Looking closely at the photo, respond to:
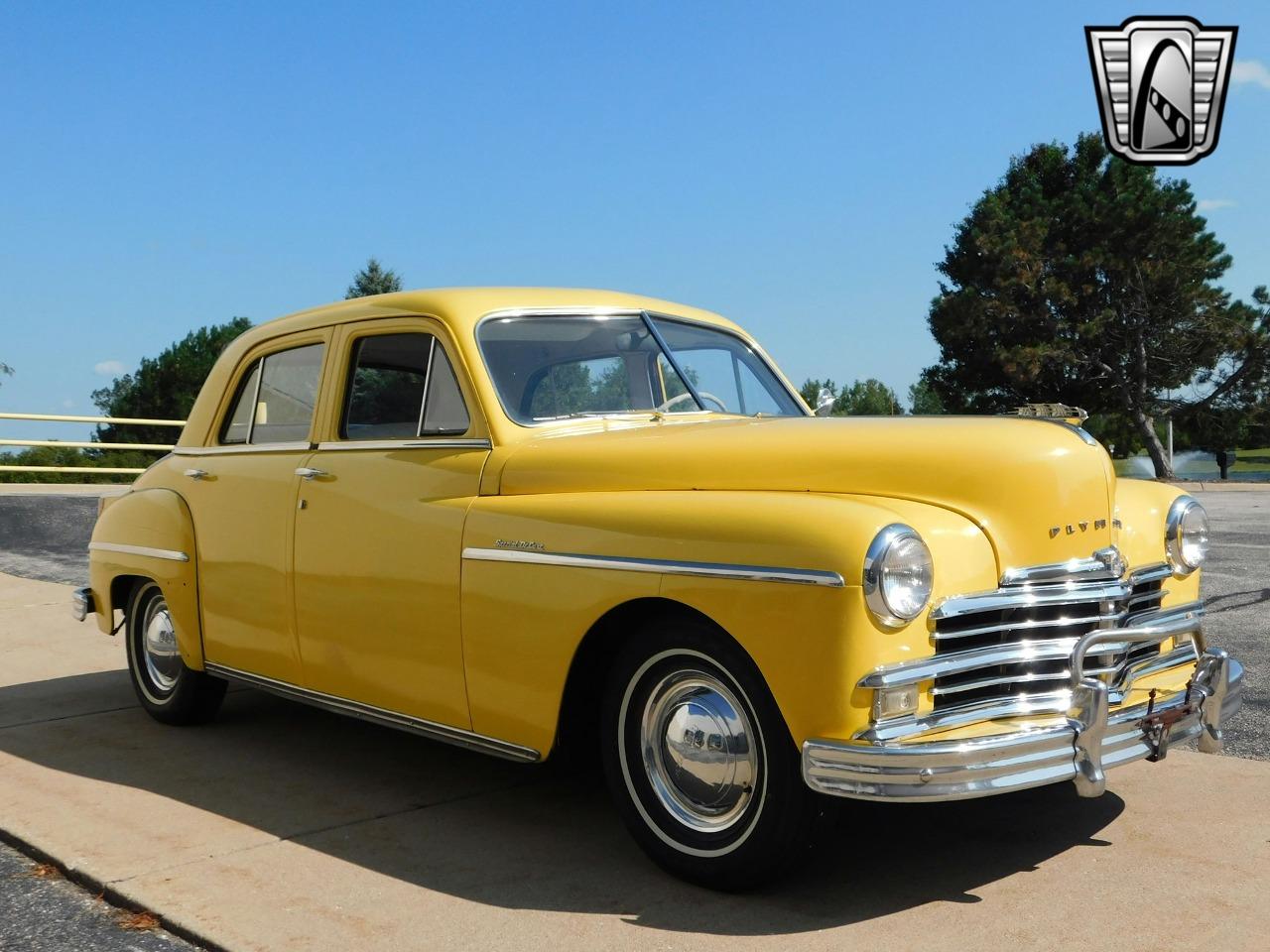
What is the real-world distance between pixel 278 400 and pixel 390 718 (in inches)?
65.8

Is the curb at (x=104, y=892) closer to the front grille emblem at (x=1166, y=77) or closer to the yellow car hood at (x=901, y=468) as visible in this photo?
the yellow car hood at (x=901, y=468)

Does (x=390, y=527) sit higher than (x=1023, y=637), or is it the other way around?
(x=390, y=527)

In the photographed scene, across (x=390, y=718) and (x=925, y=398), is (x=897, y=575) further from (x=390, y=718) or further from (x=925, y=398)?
(x=925, y=398)

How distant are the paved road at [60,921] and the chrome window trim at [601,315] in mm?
1951

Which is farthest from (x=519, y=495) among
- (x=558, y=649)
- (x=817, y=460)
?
(x=817, y=460)

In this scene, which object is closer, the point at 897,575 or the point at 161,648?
the point at 897,575

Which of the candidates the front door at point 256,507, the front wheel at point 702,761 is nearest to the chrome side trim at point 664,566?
the front wheel at point 702,761

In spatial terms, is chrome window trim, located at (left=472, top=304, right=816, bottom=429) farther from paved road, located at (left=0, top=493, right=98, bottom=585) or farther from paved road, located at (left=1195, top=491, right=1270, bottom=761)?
paved road, located at (left=0, top=493, right=98, bottom=585)

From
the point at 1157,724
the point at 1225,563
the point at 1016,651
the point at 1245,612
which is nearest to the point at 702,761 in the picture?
the point at 1016,651

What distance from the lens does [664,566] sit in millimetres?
3373

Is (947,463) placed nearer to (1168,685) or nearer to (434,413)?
(1168,685)

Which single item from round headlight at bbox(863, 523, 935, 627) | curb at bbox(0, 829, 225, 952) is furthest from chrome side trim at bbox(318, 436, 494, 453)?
curb at bbox(0, 829, 225, 952)

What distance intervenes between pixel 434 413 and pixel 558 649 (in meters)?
1.16

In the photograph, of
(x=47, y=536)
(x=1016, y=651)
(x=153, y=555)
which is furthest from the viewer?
(x=47, y=536)
